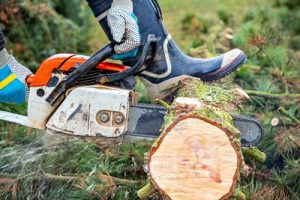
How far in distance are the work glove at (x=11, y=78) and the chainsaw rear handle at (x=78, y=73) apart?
0.17 metres

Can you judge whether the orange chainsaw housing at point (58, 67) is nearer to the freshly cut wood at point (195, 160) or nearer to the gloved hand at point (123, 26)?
the gloved hand at point (123, 26)

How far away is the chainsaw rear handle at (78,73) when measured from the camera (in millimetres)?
2600

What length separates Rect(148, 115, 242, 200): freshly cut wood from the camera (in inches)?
85.4

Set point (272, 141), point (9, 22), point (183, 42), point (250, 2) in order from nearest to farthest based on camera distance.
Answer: point (272, 141), point (9, 22), point (183, 42), point (250, 2)

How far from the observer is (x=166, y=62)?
2.80 metres

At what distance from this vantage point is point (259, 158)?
2660mm

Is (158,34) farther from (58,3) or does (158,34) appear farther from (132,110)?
(58,3)

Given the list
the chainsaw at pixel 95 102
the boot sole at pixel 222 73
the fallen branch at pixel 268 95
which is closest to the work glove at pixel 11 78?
the chainsaw at pixel 95 102

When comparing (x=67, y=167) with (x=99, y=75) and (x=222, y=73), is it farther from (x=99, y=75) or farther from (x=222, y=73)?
(x=222, y=73)

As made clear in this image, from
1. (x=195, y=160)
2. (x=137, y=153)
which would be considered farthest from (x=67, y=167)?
(x=195, y=160)

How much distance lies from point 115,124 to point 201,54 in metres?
1.29

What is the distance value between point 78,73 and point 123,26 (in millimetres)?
281

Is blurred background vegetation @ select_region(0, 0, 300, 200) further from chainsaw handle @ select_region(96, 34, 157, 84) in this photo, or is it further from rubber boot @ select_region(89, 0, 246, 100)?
chainsaw handle @ select_region(96, 34, 157, 84)

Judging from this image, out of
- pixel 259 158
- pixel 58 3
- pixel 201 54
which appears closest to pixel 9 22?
pixel 58 3
